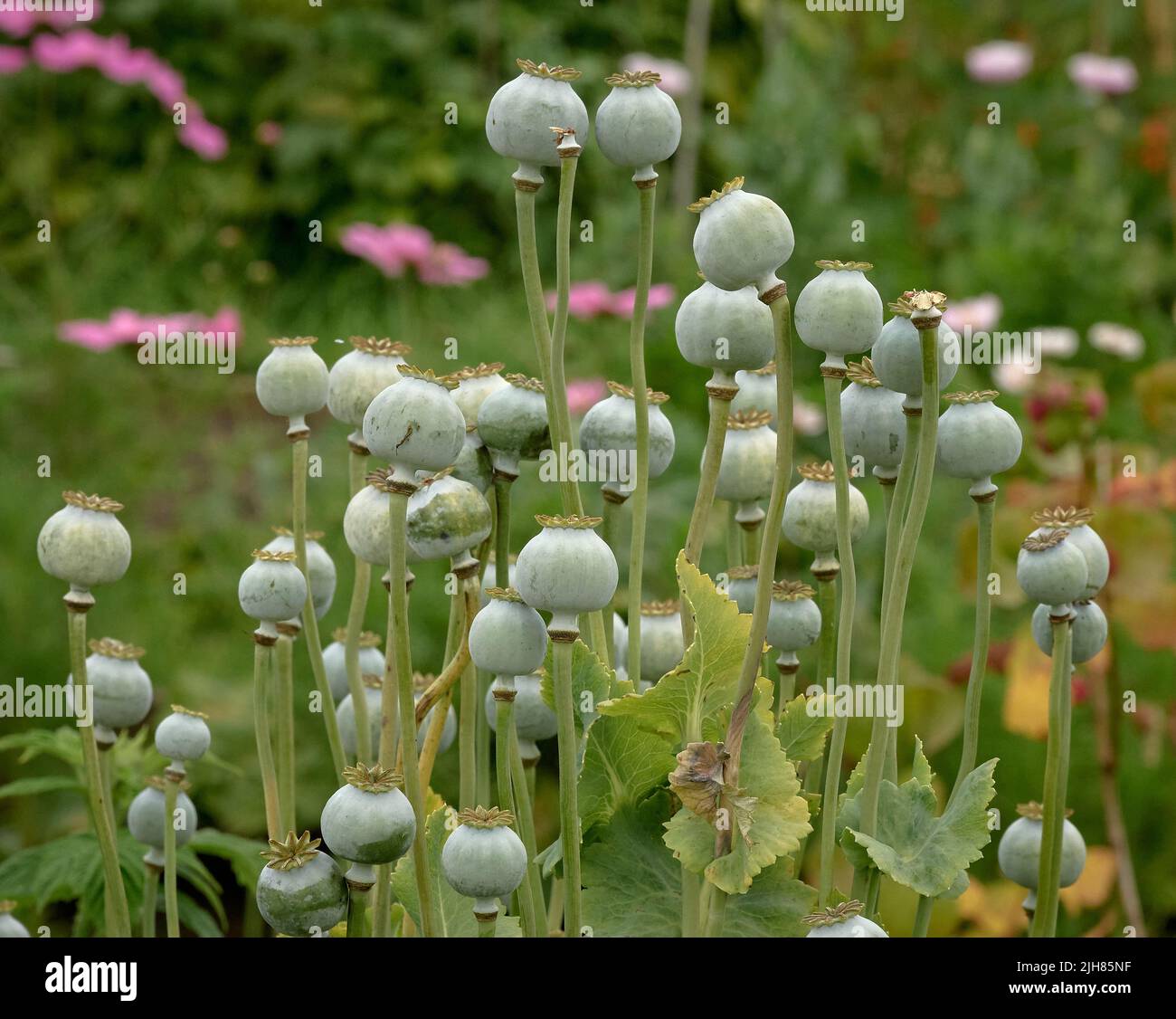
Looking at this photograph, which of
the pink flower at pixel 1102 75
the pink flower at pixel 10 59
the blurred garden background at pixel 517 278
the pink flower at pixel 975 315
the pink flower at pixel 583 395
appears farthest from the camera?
the pink flower at pixel 1102 75

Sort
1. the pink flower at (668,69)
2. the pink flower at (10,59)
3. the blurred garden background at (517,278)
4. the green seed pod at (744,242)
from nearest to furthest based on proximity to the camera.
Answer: the green seed pod at (744,242) < the blurred garden background at (517,278) < the pink flower at (10,59) < the pink flower at (668,69)

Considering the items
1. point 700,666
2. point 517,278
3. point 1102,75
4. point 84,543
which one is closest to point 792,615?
point 700,666

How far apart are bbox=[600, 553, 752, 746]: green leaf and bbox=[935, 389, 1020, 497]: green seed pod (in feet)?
0.41

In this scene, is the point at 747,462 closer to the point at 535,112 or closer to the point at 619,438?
the point at 619,438

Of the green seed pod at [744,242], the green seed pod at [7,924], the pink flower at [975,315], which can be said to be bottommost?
the green seed pod at [7,924]

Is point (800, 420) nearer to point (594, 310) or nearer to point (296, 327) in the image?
point (594, 310)

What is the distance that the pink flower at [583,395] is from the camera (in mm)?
1947

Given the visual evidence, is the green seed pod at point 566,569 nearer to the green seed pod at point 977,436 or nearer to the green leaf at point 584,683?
the green leaf at point 584,683

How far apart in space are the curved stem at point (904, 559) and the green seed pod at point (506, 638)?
0.15 m

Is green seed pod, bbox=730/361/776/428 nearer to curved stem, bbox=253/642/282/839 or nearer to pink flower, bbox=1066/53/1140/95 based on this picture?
curved stem, bbox=253/642/282/839

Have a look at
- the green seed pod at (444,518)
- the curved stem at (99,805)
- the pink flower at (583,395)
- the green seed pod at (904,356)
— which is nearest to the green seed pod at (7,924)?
the curved stem at (99,805)

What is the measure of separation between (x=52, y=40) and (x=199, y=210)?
507 mm

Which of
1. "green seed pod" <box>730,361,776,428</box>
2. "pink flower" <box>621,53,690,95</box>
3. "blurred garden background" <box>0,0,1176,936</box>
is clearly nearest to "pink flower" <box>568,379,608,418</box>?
"blurred garden background" <box>0,0,1176,936</box>

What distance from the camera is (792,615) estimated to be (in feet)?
2.35
